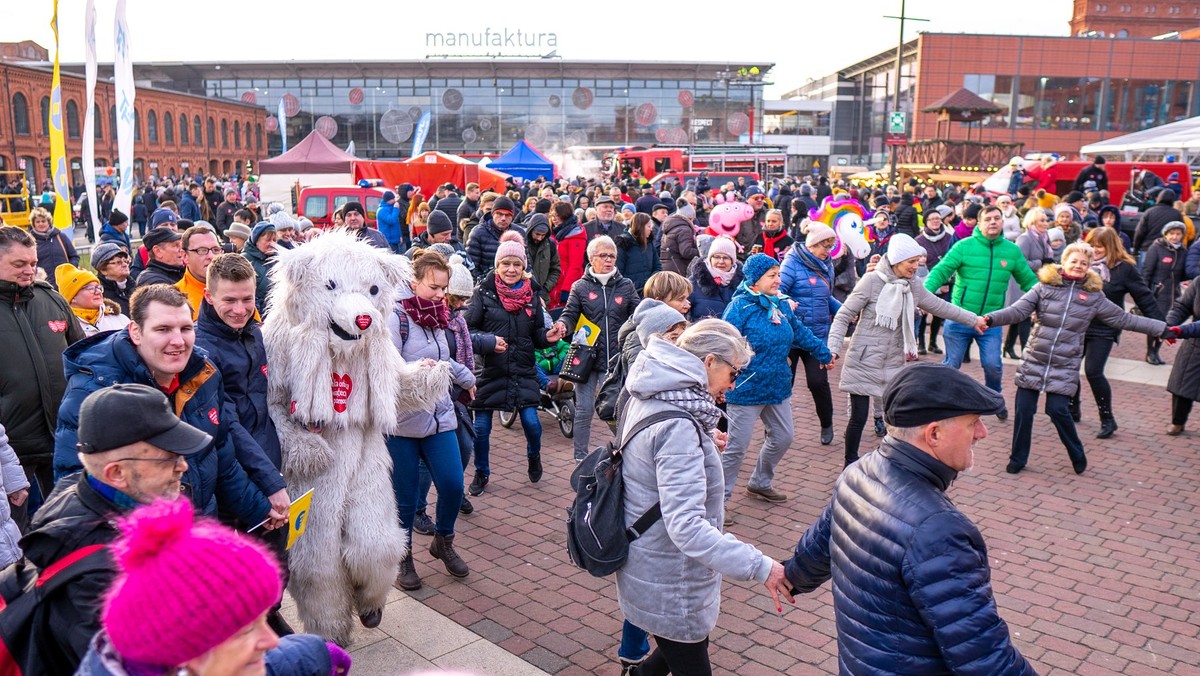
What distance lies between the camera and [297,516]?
153 inches

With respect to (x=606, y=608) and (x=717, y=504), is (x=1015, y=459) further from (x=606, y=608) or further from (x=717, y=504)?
(x=717, y=504)

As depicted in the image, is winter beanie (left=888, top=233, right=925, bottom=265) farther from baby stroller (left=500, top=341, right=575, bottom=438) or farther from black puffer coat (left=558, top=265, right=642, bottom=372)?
baby stroller (left=500, top=341, right=575, bottom=438)

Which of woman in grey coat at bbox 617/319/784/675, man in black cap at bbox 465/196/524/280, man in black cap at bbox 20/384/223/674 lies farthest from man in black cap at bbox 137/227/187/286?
man in black cap at bbox 465/196/524/280

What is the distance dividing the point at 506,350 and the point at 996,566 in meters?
3.68

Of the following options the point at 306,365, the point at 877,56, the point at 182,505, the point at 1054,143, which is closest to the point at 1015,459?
the point at 306,365

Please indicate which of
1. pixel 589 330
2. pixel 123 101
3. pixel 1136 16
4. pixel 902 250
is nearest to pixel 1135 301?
pixel 902 250

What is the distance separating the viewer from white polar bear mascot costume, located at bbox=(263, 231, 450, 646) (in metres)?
4.17

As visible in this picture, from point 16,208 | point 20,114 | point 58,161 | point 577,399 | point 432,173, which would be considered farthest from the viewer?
point 20,114

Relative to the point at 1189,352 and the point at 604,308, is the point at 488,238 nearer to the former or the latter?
the point at 604,308

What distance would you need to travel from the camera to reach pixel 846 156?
75.6 m

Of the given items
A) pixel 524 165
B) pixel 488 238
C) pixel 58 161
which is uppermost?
pixel 524 165

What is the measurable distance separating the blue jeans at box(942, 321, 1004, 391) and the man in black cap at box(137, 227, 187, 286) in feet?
21.1

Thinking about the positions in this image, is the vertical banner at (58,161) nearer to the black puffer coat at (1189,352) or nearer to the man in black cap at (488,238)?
the man in black cap at (488,238)

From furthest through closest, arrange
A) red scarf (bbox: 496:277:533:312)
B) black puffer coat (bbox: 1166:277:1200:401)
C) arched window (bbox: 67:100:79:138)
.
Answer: arched window (bbox: 67:100:79:138), black puffer coat (bbox: 1166:277:1200:401), red scarf (bbox: 496:277:533:312)
